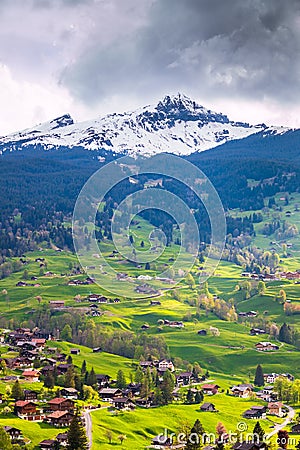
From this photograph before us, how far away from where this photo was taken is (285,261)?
194 metres

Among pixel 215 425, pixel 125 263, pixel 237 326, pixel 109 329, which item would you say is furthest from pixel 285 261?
pixel 215 425

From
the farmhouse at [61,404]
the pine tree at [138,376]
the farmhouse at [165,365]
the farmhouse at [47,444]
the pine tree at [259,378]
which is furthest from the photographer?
the farmhouse at [165,365]

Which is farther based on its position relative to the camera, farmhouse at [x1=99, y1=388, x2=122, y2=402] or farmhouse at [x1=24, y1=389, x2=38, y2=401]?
farmhouse at [x1=99, y1=388, x2=122, y2=402]

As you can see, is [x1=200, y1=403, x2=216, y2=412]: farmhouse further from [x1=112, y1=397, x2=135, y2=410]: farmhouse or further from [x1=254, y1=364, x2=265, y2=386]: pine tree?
[x1=254, y1=364, x2=265, y2=386]: pine tree

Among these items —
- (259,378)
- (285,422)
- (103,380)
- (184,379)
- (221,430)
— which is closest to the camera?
(221,430)

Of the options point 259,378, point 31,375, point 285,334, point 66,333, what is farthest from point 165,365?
point 285,334

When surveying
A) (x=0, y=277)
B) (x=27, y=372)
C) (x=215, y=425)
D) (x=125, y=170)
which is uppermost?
A: (x=125, y=170)

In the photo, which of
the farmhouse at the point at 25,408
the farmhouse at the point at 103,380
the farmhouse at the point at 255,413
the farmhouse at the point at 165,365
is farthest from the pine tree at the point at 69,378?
the farmhouse at the point at 255,413

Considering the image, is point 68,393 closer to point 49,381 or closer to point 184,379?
point 49,381

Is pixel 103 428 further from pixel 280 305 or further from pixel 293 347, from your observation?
pixel 280 305

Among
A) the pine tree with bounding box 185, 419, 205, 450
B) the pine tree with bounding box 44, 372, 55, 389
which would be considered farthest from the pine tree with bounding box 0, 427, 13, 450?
the pine tree with bounding box 44, 372, 55, 389

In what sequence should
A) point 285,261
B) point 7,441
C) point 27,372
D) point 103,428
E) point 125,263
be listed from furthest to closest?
point 285,261
point 125,263
point 27,372
point 103,428
point 7,441

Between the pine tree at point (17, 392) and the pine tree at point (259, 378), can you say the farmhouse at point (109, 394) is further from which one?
the pine tree at point (259, 378)

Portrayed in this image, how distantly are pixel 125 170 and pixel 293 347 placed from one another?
319 feet
